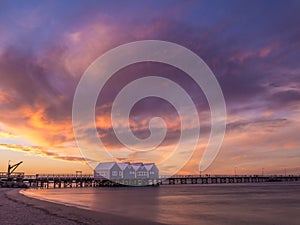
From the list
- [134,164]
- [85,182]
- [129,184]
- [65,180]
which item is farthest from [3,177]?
[134,164]

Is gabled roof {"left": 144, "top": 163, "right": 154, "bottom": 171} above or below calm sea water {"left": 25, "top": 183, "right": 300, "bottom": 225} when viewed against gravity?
above

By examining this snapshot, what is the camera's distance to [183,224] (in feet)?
68.2

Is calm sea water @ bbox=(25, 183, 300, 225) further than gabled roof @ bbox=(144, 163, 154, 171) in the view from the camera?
No

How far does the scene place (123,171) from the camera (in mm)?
114938

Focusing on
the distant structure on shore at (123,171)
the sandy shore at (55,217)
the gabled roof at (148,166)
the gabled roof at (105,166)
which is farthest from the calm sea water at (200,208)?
the gabled roof at (148,166)

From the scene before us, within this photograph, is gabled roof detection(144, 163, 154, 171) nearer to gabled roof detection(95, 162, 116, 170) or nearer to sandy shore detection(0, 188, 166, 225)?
gabled roof detection(95, 162, 116, 170)

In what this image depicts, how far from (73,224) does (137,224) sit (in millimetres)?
4266

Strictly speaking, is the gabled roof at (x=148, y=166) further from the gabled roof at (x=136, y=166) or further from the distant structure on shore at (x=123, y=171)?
the gabled roof at (x=136, y=166)

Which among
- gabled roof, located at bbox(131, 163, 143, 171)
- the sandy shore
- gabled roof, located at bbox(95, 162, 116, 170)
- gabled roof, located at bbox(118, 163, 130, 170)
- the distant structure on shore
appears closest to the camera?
the sandy shore

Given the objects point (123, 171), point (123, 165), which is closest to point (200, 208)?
point (123, 171)

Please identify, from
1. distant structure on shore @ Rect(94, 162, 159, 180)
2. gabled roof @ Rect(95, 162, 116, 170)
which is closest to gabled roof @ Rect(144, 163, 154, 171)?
distant structure on shore @ Rect(94, 162, 159, 180)

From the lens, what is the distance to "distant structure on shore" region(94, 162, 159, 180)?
11331cm

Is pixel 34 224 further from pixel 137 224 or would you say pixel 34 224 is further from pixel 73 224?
pixel 137 224

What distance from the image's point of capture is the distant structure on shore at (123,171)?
372ft
